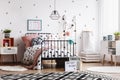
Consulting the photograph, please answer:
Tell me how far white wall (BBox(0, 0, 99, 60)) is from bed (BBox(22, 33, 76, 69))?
0.37 m

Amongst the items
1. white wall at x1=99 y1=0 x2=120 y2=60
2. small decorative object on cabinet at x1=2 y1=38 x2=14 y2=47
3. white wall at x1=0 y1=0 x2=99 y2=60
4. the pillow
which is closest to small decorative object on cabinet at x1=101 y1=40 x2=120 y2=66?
white wall at x1=99 y1=0 x2=120 y2=60

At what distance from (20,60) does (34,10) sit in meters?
1.47

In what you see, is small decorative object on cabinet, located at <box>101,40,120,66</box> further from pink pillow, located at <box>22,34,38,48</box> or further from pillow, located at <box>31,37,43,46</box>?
pink pillow, located at <box>22,34,38,48</box>

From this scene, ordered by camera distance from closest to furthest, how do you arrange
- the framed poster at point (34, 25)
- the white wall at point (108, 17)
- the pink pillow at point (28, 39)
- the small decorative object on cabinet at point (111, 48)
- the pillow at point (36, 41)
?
the small decorative object on cabinet at point (111, 48) → the pillow at point (36, 41) → the pink pillow at point (28, 39) → the white wall at point (108, 17) → the framed poster at point (34, 25)

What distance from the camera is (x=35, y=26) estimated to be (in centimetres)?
734

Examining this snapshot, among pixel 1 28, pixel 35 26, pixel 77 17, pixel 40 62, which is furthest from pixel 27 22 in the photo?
pixel 40 62

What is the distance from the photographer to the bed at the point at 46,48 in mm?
5820

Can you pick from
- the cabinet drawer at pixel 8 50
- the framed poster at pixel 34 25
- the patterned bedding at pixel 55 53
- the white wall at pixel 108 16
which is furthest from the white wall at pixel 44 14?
the patterned bedding at pixel 55 53

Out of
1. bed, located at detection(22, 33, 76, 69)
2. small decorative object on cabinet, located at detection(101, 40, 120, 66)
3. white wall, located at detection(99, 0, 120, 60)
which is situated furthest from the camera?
white wall, located at detection(99, 0, 120, 60)

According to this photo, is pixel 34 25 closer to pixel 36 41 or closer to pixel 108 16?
pixel 36 41

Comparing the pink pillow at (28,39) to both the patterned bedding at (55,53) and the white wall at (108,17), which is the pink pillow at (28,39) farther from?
the white wall at (108,17)

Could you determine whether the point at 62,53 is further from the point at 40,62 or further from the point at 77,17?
the point at 77,17

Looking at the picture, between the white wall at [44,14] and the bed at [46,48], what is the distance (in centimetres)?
37

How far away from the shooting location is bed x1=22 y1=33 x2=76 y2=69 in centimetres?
582
